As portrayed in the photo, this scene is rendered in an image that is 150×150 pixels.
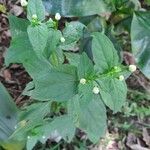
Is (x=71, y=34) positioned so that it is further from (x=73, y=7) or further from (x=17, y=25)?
(x=73, y=7)

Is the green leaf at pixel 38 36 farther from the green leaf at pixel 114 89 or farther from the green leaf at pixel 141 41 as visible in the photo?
the green leaf at pixel 141 41

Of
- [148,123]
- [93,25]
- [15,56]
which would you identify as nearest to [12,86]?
[93,25]

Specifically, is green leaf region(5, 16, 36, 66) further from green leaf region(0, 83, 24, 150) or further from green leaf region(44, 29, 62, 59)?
green leaf region(0, 83, 24, 150)

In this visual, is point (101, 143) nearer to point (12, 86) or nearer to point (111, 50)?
point (12, 86)

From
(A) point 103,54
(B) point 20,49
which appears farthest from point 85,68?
(B) point 20,49

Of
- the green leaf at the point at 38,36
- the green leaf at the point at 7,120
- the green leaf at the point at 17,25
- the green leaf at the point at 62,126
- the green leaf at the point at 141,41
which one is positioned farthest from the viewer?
the green leaf at the point at 141,41

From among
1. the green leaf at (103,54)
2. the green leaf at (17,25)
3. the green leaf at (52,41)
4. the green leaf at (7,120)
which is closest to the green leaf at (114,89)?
the green leaf at (103,54)
